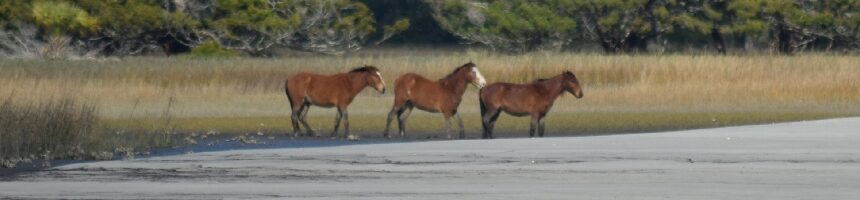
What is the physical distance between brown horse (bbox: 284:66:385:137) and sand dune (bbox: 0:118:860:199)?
225cm

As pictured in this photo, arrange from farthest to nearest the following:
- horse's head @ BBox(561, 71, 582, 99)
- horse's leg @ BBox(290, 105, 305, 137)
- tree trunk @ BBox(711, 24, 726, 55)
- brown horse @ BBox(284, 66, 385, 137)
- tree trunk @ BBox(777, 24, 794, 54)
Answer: tree trunk @ BBox(711, 24, 726, 55)
tree trunk @ BBox(777, 24, 794, 54)
brown horse @ BBox(284, 66, 385, 137)
horse's leg @ BBox(290, 105, 305, 137)
horse's head @ BBox(561, 71, 582, 99)

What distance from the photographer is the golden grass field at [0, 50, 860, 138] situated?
83.9 feet

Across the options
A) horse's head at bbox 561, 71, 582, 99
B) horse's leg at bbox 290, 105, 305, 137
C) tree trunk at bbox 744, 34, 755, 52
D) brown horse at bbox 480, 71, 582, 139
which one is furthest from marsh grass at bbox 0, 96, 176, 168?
tree trunk at bbox 744, 34, 755, 52

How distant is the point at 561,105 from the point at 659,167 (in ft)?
44.3

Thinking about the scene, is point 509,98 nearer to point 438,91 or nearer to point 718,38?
point 438,91

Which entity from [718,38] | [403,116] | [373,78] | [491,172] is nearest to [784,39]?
[718,38]

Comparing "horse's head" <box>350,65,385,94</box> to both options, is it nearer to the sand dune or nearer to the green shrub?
the sand dune

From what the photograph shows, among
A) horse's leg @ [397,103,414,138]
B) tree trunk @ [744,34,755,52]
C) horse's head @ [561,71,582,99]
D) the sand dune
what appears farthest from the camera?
tree trunk @ [744,34,755,52]

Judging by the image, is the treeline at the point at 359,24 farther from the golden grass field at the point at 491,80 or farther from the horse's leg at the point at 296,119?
the horse's leg at the point at 296,119

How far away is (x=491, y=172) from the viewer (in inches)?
613

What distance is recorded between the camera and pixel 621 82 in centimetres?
3447

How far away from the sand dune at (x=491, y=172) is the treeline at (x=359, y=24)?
26.9m

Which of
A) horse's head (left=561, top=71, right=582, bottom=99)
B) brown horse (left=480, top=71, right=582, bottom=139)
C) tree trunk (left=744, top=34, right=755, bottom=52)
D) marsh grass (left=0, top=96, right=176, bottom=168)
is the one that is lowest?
marsh grass (left=0, top=96, right=176, bottom=168)

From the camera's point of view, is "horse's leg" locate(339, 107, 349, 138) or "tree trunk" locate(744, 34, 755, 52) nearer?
"horse's leg" locate(339, 107, 349, 138)
